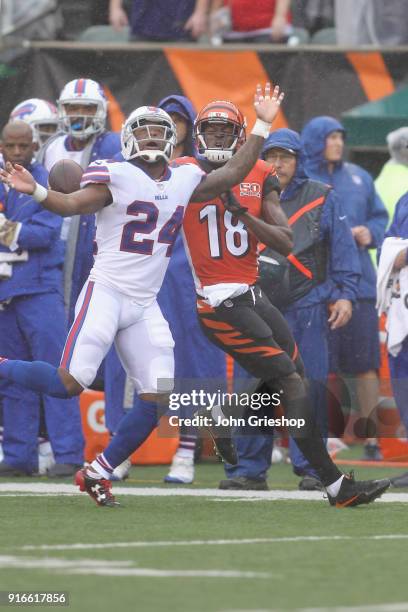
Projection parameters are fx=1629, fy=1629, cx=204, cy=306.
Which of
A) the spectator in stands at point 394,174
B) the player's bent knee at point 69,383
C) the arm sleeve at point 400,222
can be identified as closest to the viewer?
the player's bent knee at point 69,383

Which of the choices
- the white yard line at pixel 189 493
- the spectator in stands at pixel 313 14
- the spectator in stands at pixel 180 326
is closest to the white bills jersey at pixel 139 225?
the white yard line at pixel 189 493

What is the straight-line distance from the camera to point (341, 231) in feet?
30.9

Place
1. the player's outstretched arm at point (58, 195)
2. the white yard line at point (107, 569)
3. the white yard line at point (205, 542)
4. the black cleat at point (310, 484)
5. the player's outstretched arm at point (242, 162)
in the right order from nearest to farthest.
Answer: the white yard line at point (107, 569) < the white yard line at point (205, 542) < the player's outstretched arm at point (58, 195) < the player's outstretched arm at point (242, 162) < the black cleat at point (310, 484)

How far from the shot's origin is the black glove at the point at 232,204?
7.85 meters

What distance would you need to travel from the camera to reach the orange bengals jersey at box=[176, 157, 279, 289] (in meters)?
8.24

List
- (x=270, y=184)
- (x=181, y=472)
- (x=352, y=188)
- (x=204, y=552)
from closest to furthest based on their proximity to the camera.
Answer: (x=204, y=552) → (x=270, y=184) → (x=181, y=472) → (x=352, y=188)

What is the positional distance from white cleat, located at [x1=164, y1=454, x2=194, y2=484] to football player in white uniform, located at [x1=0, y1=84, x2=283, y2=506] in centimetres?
174

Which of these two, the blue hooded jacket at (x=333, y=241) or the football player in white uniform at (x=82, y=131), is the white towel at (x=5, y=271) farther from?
the blue hooded jacket at (x=333, y=241)

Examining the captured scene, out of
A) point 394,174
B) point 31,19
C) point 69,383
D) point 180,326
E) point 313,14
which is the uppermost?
point 313,14

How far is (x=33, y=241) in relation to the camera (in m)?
9.69

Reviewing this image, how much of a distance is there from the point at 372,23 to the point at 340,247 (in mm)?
4468

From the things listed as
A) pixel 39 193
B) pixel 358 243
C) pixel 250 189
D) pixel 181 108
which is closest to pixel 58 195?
pixel 39 193

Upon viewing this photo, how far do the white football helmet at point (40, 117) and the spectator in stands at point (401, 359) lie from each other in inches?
105

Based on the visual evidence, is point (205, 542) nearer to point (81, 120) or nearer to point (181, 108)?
point (181, 108)
